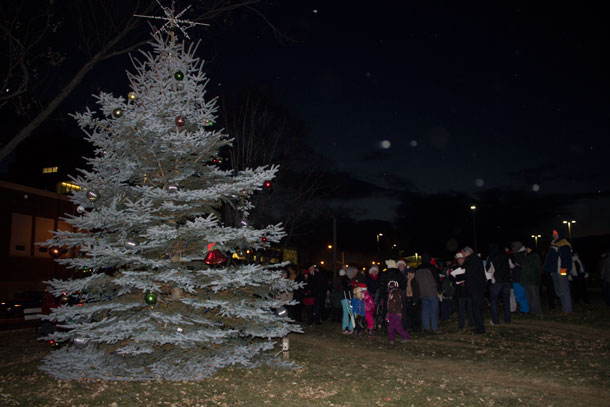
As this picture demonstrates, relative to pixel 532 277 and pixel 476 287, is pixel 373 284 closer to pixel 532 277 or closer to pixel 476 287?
pixel 476 287

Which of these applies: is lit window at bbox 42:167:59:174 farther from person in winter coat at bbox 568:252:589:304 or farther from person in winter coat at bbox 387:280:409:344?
person in winter coat at bbox 568:252:589:304

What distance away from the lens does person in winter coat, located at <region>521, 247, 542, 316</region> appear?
513 inches

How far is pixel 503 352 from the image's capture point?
9539 mm

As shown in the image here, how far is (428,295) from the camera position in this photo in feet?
40.3

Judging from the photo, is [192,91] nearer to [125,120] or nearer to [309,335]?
[125,120]

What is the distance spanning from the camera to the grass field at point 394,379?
20.5 feet

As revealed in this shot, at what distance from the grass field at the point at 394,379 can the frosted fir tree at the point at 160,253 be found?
2.06ft

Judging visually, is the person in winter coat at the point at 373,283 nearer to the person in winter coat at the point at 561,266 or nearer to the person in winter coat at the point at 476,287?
the person in winter coat at the point at 476,287

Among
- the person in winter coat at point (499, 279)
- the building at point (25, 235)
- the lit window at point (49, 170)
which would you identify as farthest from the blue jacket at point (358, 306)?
the lit window at point (49, 170)

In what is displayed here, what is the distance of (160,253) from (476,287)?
7746mm

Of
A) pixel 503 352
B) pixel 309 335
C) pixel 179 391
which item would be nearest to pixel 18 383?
pixel 179 391

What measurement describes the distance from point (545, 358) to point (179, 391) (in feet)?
22.4

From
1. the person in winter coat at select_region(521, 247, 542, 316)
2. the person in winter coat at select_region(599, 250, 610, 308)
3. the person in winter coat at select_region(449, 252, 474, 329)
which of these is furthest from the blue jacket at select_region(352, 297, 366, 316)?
the person in winter coat at select_region(599, 250, 610, 308)

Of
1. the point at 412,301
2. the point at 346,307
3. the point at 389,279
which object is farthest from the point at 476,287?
the point at 346,307
